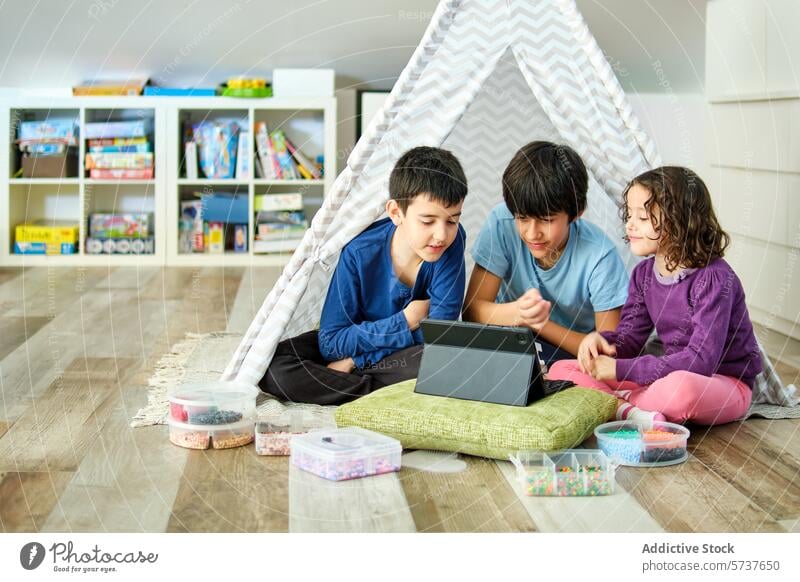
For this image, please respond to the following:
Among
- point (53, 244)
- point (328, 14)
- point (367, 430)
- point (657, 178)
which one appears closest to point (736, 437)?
point (657, 178)

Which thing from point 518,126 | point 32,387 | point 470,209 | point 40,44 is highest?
point 40,44

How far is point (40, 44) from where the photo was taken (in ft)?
13.3

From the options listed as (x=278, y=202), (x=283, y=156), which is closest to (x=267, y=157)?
(x=283, y=156)

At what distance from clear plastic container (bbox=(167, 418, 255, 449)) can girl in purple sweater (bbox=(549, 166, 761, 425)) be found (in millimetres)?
627

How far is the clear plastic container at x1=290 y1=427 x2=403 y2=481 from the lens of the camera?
155 centimetres

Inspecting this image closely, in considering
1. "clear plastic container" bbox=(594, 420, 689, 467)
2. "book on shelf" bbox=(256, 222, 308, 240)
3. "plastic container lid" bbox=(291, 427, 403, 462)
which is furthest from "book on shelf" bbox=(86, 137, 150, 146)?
"clear plastic container" bbox=(594, 420, 689, 467)

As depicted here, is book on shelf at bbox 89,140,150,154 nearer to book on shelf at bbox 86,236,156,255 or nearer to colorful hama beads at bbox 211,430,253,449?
book on shelf at bbox 86,236,156,255

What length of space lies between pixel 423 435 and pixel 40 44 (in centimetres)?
302

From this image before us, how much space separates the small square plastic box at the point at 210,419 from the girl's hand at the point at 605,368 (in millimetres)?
610

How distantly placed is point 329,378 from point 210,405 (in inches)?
11.8

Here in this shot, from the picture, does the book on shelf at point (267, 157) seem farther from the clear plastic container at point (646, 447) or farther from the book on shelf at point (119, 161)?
the clear plastic container at point (646, 447)

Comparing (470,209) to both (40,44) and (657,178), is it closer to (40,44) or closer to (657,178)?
(657,178)

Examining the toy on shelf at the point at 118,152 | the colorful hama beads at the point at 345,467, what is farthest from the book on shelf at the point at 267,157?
the colorful hama beads at the point at 345,467

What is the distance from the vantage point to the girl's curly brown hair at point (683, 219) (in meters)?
1.87
